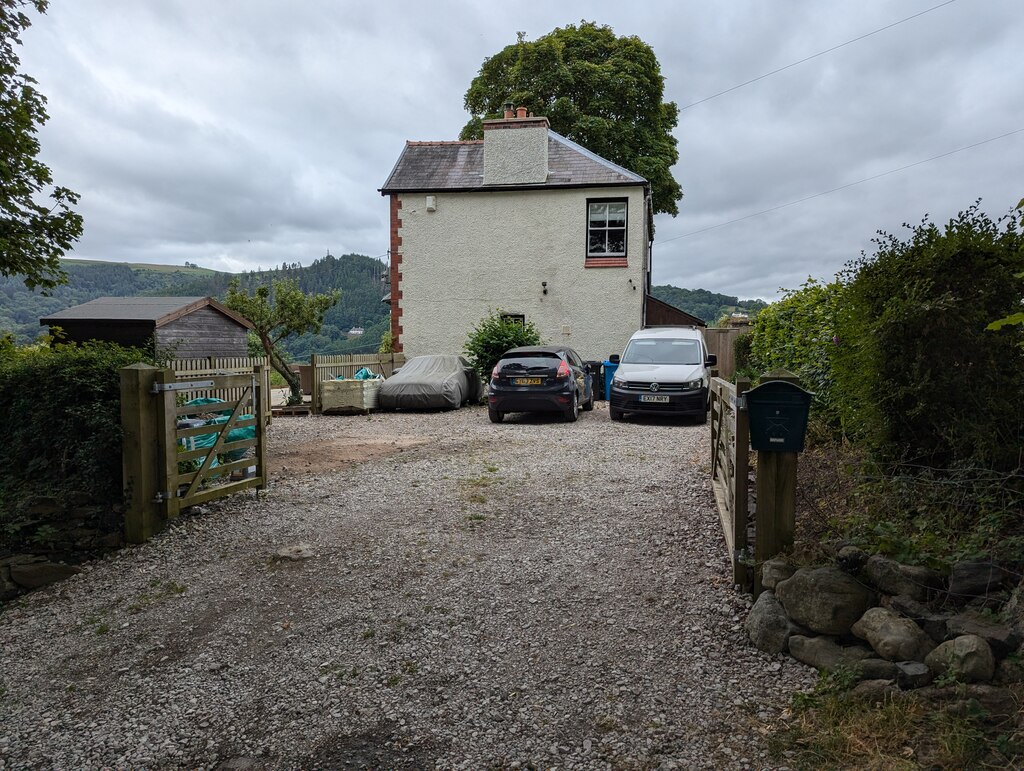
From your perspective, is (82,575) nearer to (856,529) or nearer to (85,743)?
(85,743)

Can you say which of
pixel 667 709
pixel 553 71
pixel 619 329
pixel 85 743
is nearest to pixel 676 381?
pixel 619 329

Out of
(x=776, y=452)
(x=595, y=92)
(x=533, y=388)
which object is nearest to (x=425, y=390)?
(x=533, y=388)

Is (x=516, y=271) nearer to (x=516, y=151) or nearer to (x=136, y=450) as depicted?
(x=516, y=151)

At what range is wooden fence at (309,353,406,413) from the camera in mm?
16344

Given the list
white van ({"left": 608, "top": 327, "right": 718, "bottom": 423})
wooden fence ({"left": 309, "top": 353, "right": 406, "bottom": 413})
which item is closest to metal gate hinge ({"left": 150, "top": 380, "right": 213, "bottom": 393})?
white van ({"left": 608, "top": 327, "right": 718, "bottom": 423})

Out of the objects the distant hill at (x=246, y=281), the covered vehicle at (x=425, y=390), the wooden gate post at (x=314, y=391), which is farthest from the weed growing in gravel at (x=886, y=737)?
the distant hill at (x=246, y=281)

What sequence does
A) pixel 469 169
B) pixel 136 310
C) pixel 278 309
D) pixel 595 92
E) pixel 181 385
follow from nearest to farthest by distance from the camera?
pixel 181 385
pixel 136 310
pixel 469 169
pixel 278 309
pixel 595 92

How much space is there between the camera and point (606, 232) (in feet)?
68.6

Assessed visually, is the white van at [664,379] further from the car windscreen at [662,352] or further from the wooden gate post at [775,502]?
the wooden gate post at [775,502]

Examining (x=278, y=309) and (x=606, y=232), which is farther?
(x=278, y=309)

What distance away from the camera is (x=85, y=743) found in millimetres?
3096

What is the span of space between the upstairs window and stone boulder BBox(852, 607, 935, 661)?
18.2 m

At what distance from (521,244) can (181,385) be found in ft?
53.4

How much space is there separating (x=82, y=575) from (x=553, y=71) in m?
28.1
